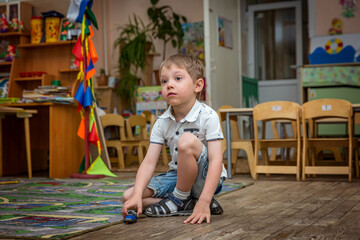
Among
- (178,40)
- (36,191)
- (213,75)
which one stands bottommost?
(36,191)

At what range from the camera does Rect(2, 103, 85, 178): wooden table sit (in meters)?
4.46

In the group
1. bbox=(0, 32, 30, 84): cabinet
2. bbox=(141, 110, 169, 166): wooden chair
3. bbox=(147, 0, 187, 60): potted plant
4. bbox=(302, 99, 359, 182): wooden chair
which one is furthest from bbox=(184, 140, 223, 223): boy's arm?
bbox=(147, 0, 187, 60): potted plant

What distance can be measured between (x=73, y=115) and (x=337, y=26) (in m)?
3.91

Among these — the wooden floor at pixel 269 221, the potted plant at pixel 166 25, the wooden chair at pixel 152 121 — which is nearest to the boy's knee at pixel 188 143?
the wooden floor at pixel 269 221

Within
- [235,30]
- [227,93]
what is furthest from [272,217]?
[235,30]

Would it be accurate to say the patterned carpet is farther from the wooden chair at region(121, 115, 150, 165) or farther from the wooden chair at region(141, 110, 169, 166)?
the wooden chair at region(141, 110, 169, 166)

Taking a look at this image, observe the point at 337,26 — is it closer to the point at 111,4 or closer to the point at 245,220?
the point at 111,4

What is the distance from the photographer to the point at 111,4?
8273mm

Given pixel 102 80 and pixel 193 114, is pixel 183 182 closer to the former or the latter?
pixel 193 114

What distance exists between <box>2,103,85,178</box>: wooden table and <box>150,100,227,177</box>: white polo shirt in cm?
242

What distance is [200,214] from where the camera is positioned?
2023mm

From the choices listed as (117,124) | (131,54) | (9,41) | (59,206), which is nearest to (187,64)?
(59,206)

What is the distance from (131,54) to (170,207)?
17.0ft

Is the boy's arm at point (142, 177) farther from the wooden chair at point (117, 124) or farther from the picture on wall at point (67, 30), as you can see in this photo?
the picture on wall at point (67, 30)
